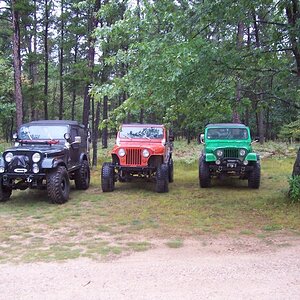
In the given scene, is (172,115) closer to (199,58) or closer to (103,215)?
(199,58)

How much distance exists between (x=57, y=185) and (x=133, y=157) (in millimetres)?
2521

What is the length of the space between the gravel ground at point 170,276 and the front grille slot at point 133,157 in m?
5.03

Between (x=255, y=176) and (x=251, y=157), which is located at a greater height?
(x=251, y=157)

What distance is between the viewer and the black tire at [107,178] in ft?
33.9

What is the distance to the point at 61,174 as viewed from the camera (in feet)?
29.0

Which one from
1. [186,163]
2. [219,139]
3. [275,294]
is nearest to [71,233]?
[275,294]

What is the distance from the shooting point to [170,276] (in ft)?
14.0

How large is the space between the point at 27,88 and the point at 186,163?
11851mm

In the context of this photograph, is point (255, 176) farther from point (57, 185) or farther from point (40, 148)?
point (40, 148)

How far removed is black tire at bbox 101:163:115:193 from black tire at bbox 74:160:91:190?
810 mm

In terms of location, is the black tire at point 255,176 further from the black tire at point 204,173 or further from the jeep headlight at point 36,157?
the jeep headlight at point 36,157

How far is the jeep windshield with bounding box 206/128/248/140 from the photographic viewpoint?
1169cm

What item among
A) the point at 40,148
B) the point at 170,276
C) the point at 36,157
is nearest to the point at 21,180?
the point at 36,157

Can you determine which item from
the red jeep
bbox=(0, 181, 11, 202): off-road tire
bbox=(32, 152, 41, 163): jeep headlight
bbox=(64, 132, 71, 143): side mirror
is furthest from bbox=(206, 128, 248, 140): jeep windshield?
bbox=(0, 181, 11, 202): off-road tire
